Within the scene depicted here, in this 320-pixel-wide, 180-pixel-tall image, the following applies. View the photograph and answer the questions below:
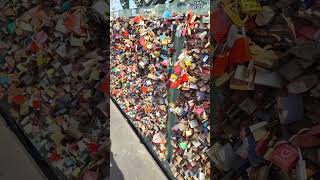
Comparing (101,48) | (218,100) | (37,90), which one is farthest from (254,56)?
(37,90)

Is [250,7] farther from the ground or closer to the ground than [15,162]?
farther from the ground

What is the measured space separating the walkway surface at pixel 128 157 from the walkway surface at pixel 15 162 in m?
1.59

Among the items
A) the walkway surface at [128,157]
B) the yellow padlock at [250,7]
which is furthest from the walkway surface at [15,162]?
the yellow padlock at [250,7]

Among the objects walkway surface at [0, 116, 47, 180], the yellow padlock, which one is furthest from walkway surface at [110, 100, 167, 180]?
the yellow padlock

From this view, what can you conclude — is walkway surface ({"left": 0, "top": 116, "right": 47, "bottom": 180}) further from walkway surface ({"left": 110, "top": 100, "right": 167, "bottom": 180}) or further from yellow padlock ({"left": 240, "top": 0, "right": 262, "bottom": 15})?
yellow padlock ({"left": 240, "top": 0, "right": 262, "bottom": 15})

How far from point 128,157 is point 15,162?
217 centimetres

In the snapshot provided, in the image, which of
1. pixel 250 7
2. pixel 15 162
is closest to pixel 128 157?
pixel 15 162

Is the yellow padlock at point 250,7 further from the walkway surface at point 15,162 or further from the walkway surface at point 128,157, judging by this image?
the walkway surface at point 128,157

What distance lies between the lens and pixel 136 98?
641 cm

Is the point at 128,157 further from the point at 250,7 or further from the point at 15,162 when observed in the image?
the point at 250,7

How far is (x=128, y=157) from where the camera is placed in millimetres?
5598

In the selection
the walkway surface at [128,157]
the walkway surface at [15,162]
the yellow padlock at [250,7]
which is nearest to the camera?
the yellow padlock at [250,7]

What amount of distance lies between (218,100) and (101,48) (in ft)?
3.40

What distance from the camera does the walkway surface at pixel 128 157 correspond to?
5.22 metres
